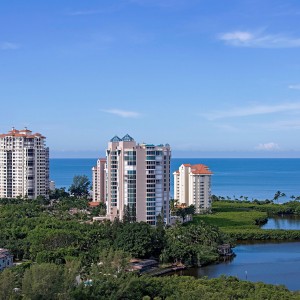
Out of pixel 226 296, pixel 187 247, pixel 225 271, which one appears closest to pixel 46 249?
pixel 187 247

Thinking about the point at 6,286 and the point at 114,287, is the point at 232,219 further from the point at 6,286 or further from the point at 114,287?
the point at 6,286

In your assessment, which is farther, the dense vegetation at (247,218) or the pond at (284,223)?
Answer: the pond at (284,223)

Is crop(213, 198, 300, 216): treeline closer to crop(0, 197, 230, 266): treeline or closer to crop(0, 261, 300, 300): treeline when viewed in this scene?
crop(0, 197, 230, 266): treeline

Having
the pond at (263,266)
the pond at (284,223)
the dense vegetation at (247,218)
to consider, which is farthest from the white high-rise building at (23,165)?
the pond at (263,266)

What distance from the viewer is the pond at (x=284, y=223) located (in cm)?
2675

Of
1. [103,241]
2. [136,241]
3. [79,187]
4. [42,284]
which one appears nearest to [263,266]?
[136,241]

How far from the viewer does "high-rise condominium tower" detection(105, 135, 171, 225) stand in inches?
901

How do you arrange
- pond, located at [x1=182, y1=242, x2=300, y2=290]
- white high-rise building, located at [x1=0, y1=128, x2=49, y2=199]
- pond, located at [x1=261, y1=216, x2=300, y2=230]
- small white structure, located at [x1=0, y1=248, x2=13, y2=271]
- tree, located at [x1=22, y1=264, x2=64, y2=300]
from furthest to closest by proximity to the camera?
white high-rise building, located at [x1=0, y1=128, x2=49, y2=199]
pond, located at [x1=261, y1=216, x2=300, y2=230]
pond, located at [x1=182, y1=242, x2=300, y2=290]
small white structure, located at [x1=0, y1=248, x2=13, y2=271]
tree, located at [x1=22, y1=264, x2=64, y2=300]

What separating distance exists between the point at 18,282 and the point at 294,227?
18740 mm

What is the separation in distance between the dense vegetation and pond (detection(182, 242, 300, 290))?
1334mm

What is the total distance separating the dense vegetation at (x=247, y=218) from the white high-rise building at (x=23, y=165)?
1024 centimetres

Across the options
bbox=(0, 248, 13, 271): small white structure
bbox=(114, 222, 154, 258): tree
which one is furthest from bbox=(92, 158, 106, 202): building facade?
bbox=(0, 248, 13, 271): small white structure

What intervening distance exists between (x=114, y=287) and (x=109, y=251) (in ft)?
10.1

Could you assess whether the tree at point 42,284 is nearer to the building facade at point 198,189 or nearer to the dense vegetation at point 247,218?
the dense vegetation at point 247,218
